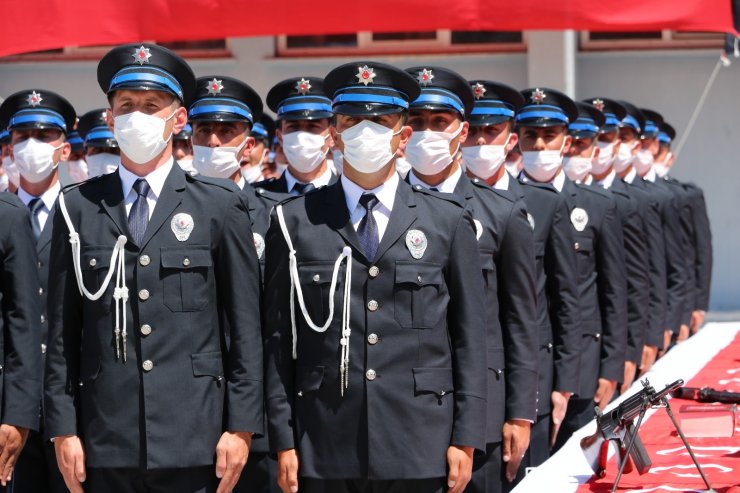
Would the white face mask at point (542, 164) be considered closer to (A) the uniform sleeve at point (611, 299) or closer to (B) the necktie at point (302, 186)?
(A) the uniform sleeve at point (611, 299)

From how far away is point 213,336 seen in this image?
4195 millimetres

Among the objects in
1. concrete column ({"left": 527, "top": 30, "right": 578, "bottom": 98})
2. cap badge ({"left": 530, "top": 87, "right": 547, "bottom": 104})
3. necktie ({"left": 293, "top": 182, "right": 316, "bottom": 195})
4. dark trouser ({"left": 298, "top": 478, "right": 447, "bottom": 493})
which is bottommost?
dark trouser ({"left": 298, "top": 478, "right": 447, "bottom": 493})

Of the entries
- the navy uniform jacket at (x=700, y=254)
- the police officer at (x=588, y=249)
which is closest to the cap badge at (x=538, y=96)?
the police officer at (x=588, y=249)

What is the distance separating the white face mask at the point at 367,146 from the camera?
411cm

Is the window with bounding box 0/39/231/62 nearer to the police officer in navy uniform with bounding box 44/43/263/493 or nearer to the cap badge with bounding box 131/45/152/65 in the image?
the cap badge with bounding box 131/45/152/65

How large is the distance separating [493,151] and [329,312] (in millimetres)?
2029

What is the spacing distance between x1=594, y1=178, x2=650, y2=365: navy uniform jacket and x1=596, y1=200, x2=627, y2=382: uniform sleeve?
0.34 metres

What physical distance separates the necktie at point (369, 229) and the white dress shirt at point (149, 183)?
62cm

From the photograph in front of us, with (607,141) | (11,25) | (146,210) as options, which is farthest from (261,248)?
(607,141)

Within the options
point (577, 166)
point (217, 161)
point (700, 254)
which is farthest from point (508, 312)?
point (700, 254)

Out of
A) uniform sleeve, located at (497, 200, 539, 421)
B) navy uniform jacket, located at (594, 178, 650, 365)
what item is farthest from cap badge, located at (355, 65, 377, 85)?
navy uniform jacket, located at (594, 178, 650, 365)

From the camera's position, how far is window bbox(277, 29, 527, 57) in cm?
1403

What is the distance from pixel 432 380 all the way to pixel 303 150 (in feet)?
9.24

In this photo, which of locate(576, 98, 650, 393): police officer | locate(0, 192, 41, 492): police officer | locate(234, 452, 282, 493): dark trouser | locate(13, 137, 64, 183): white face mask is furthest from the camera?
locate(576, 98, 650, 393): police officer
